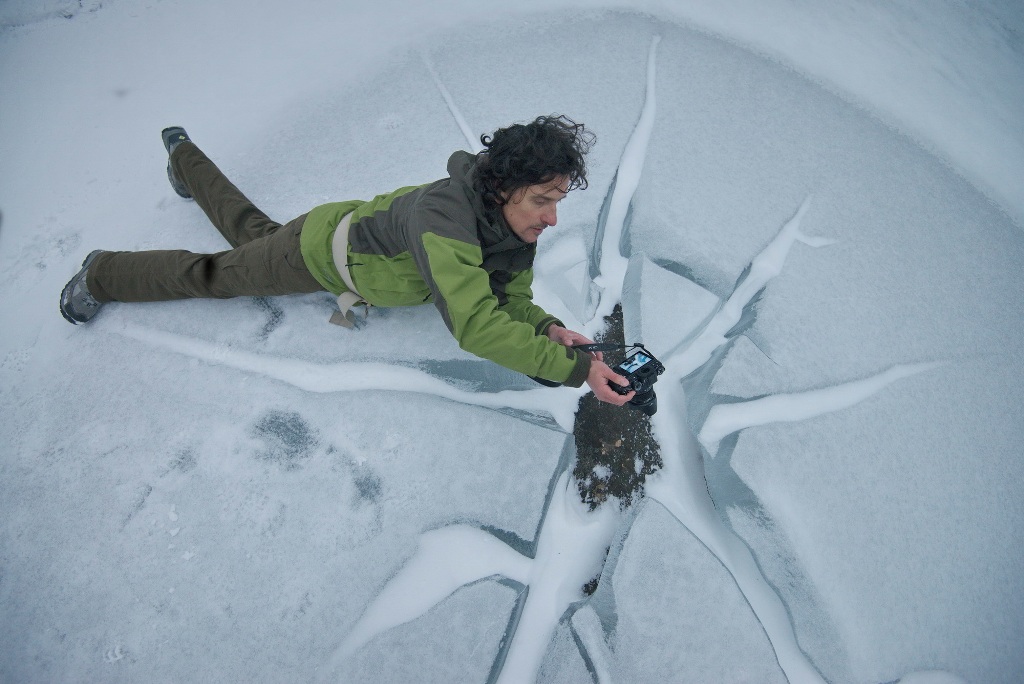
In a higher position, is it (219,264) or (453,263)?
(453,263)

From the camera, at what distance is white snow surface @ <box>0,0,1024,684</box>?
111cm

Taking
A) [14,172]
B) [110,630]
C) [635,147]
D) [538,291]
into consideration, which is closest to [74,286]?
[14,172]

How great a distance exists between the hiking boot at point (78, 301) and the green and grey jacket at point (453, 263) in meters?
0.63

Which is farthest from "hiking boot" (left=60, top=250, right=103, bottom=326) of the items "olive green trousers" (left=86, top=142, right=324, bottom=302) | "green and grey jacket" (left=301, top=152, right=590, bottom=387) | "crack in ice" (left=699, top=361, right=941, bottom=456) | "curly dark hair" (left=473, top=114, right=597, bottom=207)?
"crack in ice" (left=699, top=361, right=941, bottom=456)

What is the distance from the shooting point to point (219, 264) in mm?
1308

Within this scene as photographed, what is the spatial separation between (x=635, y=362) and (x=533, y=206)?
1.15 feet

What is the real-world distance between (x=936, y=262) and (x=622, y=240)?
0.86 meters

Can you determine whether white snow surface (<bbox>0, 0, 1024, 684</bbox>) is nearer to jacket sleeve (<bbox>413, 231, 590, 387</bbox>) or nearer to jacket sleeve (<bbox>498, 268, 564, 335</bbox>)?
jacket sleeve (<bbox>498, 268, 564, 335</bbox>)

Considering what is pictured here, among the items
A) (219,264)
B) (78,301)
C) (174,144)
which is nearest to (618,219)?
(219,264)

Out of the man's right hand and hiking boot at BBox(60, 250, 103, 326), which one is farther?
hiking boot at BBox(60, 250, 103, 326)

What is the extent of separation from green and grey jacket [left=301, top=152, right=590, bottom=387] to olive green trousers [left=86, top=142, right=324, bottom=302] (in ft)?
0.26

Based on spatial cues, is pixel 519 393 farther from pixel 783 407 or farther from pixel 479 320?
pixel 783 407

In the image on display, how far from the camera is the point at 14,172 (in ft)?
5.52

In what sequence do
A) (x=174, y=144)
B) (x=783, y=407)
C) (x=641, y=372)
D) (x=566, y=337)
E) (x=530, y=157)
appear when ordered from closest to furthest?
(x=530, y=157) → (x=641, y=372) → (x=566, y=337) → (x=783, y=407) → (x=174, y=144)
